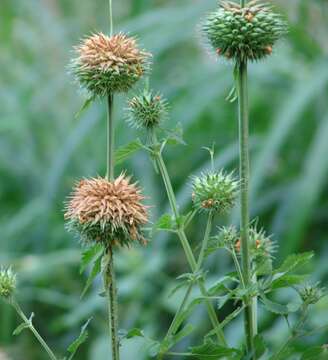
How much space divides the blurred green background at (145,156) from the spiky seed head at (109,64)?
135 cm

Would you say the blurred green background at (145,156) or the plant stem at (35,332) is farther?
the blurred green background at (145,156)

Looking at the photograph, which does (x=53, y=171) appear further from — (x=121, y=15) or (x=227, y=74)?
(x=121, y=15)

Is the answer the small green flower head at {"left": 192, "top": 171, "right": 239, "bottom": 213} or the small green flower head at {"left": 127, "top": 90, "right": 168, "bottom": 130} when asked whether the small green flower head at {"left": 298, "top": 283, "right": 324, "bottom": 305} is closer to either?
the small green flower head at {"left": 192, "top": 171, "right": 239, "bottom": 213}

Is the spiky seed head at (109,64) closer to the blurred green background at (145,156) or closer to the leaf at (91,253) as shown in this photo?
the leaf at (91,253)

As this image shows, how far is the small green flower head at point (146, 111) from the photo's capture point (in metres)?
0.99

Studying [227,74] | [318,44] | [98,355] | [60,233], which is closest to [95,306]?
[98,355]

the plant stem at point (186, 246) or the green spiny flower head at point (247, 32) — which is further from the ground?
the green spiny flower head at point (247, 32)

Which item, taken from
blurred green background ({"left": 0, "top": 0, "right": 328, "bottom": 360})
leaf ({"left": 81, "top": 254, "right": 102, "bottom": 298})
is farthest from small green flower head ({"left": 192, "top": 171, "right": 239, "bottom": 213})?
blurred green background ({"left": 0, "top": 0, "right": 328, "bottom": 360})

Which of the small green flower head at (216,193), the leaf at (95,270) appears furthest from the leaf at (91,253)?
the small green flower head at (216,193)

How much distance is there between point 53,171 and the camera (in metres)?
3.39

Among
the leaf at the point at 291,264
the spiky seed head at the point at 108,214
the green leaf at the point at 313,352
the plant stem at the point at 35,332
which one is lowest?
the green leaf at the point at 313,352

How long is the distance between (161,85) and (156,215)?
72 centimetres

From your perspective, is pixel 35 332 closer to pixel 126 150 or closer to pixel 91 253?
pixel 91 253

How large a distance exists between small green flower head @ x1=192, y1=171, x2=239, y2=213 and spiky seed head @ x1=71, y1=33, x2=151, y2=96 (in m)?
0.14
